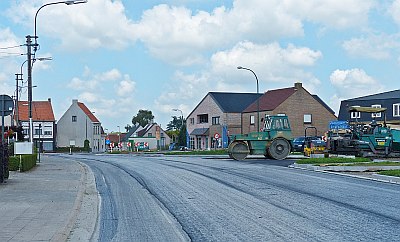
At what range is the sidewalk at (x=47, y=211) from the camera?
1101cm

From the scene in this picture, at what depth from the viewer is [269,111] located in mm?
78562

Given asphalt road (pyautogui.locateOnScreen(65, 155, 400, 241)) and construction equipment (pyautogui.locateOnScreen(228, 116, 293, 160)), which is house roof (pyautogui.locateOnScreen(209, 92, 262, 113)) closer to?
construction equipment (pyautogui.locateOnScreen(228, 116, 293, 160))

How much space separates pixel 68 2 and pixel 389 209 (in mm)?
21858

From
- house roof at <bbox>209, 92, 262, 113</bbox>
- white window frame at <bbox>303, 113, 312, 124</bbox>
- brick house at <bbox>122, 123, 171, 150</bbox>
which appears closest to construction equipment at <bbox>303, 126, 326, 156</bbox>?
white window frame at <bbox>303, 113, 312, 124</bbox>

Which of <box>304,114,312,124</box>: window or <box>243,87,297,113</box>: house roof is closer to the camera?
<box>243,87,297,113</box>: house roof

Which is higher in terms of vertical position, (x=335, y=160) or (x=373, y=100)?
(x=373, y=100)

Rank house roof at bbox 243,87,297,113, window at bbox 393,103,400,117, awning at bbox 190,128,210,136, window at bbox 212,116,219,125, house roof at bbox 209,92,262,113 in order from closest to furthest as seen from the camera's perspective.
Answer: window at bbox 393,103,400,117, house roof at bbox 243,87,297,113, house roof at bbox 209,92,262,113, window at bbox 212,116,219,125, awning at bbox 190,128,210,136

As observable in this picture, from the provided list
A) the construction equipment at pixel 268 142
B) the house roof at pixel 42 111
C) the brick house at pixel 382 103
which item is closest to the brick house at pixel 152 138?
the house roof at pixel 42 111

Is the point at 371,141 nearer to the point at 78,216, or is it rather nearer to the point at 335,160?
the point at 335,160

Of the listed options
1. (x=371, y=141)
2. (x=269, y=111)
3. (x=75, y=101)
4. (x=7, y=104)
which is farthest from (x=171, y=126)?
(x=7, y=104)

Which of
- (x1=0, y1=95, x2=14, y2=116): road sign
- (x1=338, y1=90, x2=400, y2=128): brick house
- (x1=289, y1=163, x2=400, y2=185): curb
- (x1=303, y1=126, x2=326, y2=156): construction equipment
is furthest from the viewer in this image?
(x1=338, y1=90, x2=400, y2=128): brick house

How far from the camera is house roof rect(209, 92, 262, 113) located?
88875 millimetres

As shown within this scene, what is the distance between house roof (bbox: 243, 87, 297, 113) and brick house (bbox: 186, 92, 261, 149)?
11.1 feet

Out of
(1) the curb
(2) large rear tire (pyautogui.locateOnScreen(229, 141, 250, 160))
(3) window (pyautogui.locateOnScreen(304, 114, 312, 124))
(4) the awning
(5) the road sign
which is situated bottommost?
(1) the curb
